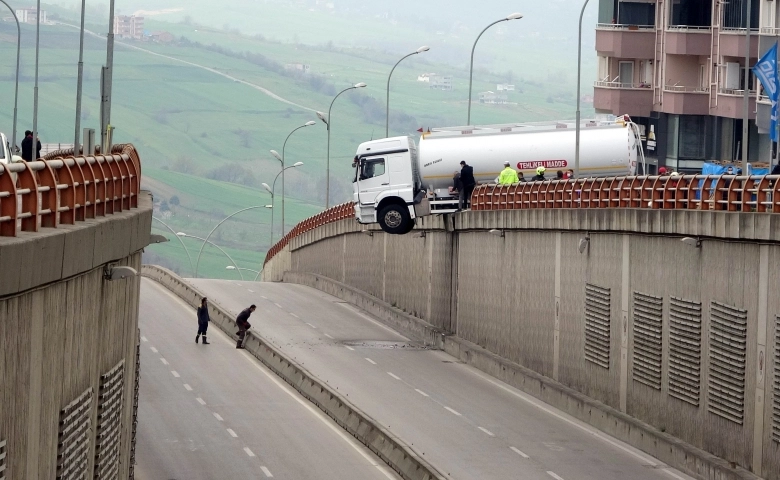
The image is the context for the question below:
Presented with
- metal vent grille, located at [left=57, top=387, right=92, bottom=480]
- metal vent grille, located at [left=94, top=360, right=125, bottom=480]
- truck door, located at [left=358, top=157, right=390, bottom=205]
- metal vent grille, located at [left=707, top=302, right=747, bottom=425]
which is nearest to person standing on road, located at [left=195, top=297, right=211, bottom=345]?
truck door, located at [left=358, top=157, right=390, bottom=205]

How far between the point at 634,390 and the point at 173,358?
49.7 feet

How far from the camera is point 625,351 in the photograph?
33594mm

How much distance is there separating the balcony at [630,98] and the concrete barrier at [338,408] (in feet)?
79.4

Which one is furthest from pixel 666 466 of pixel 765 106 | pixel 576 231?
pixel 765 106

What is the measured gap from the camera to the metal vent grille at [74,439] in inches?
610

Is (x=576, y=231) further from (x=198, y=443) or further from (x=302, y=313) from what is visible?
(x=302, y=313)

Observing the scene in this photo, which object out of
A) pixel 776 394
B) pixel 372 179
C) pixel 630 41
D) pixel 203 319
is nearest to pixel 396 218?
pixel 372 179

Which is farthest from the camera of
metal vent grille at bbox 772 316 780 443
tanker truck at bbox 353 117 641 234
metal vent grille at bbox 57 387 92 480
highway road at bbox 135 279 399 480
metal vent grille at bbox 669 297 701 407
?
tanker truck at bbox 353 117 641 234

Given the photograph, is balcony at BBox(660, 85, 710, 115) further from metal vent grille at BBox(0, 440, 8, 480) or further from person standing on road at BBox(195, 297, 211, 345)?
metal vent grille at BBox(0, 440, 8, 480)

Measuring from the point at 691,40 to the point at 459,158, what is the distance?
926 inches

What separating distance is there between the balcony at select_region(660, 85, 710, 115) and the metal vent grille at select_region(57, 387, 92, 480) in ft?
164

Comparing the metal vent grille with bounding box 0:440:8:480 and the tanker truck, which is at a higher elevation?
the tanker truck

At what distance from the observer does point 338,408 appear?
33500 millimetres

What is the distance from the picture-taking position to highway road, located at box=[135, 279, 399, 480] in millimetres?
28094
